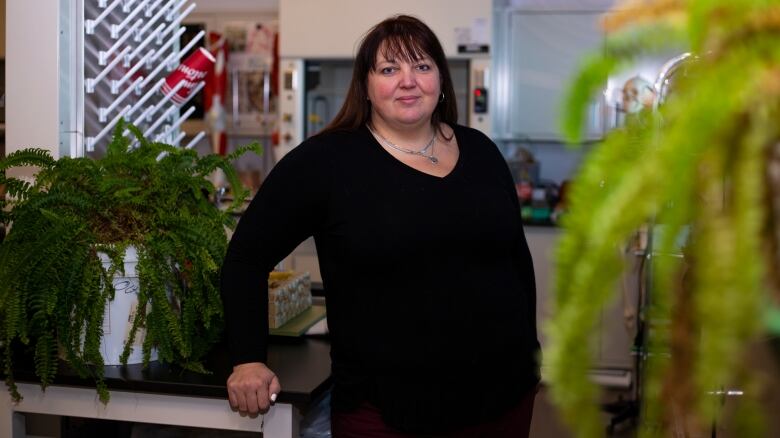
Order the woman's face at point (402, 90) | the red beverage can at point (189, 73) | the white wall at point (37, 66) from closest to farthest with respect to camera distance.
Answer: the woman's face at point (402, 90), the white wall at point (37, 66), the red beverage can at point (189, 73)

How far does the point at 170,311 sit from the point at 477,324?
25.0 inches

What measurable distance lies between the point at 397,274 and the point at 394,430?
0.98 ft

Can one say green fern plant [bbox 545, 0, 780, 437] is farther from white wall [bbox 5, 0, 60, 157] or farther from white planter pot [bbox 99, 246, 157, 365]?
white wall [bbox 5, 0, 60, 157]

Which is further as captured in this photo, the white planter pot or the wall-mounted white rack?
the wall-mounted white rack

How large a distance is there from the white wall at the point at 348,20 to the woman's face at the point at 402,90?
292 centimetres

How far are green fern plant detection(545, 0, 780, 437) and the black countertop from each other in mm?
1181

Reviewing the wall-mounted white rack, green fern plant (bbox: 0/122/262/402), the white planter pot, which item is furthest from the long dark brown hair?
the wall-mounted white rack

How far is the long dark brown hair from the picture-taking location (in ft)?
5.85

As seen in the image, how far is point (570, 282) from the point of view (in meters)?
0.56

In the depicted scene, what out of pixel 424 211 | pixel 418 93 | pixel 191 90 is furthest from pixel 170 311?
pixel 191 90

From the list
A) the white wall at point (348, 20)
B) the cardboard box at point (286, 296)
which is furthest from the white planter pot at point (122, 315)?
the white wall at point (348, 20)

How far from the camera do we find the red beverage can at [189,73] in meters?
2.32

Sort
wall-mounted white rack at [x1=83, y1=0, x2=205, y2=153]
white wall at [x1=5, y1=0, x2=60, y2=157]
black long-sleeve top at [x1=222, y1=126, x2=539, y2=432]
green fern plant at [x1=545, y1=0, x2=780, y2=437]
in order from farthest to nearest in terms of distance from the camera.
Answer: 1. wall-mounted white rack at [x1=83, y1=0, x2=205, y2=153]
2. white wall at [x1=5, y1=0, x2=60, y2=157]
3. black long-sleeve top at [x1=222, y1=126, x2=539, y2=432]
4. green fern plant at [x1=545, y1=0, x2=780, y2=437]

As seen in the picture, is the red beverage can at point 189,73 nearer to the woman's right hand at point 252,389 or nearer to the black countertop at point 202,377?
the black countertop at point 202,377
